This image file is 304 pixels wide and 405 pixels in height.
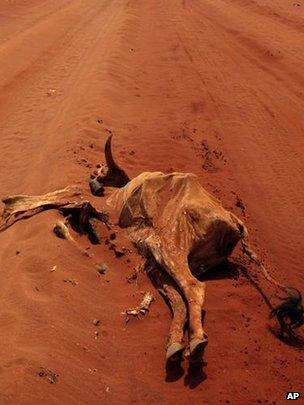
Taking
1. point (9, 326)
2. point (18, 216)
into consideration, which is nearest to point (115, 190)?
point (18, 216)

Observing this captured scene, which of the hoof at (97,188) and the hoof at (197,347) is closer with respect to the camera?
the hoof at (197,347)

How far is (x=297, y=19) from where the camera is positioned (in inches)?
685

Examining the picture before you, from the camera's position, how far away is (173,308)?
4.86m

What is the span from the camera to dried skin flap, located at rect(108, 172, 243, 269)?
5.30 meters

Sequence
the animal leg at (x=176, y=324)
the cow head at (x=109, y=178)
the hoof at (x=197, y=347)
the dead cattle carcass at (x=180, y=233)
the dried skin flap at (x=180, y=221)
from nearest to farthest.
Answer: the hoof at (x=197, y=347)
the animal leg at (x=176, y=324)
the dead cattle carcass at (x=180, y=233)
the dried skin flap at (x=180, y=221)
the cow head at (x=109, y=178)

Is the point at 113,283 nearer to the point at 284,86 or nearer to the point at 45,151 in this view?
the point at 45,151

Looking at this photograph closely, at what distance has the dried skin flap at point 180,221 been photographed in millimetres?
5301

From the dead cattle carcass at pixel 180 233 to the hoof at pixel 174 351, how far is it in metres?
0.23

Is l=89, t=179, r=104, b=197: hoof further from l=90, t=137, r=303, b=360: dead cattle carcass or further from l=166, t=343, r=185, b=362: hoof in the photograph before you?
l=166, t=343, r=185, b=362: hoof

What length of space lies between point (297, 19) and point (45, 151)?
1169 cm

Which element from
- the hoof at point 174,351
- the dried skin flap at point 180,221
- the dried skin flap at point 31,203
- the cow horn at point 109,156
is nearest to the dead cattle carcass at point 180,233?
the dried skin flap at point 180,221

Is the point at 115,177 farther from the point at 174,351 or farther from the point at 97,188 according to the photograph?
the point at 174,351

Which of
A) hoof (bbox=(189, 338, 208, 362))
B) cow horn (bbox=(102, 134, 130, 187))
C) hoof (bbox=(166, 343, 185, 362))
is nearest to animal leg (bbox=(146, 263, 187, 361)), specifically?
hoof (bbox=(166, 343, 185, 362))

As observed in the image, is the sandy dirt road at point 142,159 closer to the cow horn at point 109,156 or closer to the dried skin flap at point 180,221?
the dried skin flap at point 180,221
